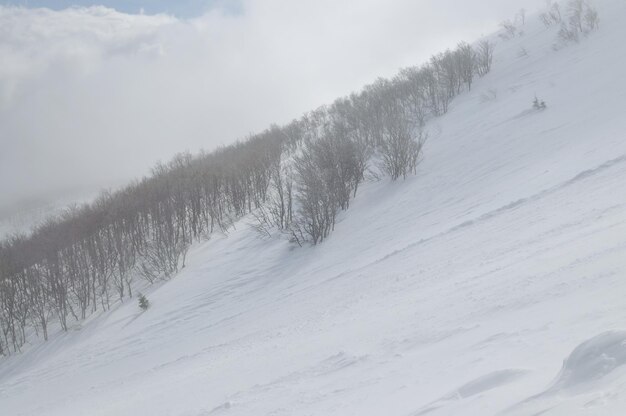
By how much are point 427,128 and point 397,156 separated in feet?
31.9

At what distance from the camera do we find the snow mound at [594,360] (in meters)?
3.35

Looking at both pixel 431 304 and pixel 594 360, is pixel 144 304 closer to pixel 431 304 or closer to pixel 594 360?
pixel 431 304

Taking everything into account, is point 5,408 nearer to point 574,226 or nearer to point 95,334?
point 95,334

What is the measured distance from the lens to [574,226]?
9633 mm

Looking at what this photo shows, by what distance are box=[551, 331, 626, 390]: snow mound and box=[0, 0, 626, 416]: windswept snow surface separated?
1 cm

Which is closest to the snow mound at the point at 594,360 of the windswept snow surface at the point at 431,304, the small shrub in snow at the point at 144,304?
the windswept snow surface at the point at 431,304

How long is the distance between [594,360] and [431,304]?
15.8 feet

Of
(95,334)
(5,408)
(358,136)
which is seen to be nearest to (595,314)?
(5,408)

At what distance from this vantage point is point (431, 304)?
827 centimetres

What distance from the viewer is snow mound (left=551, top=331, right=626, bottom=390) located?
3.35 meters

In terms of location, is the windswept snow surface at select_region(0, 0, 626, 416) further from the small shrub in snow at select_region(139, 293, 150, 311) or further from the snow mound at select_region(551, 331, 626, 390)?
the small shrub in snow at select_region(139, 293, 150, 311)

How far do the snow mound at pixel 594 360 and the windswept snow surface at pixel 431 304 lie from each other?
13 millimetres

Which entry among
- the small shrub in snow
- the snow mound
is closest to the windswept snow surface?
the snow mound

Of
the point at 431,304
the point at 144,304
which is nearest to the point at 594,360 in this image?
the point at 431,304
